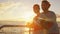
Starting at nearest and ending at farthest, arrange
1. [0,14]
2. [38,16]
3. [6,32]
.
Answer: [38,16], [6,32], [0,14]

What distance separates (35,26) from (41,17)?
6.7 inches

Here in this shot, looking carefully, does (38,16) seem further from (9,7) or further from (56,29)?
(9,7)

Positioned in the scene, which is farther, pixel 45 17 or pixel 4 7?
pixel 4 7

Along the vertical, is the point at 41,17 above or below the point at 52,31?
above

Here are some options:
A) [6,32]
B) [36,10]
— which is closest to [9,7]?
[6,32]

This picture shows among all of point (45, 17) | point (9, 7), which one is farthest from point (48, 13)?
point (9, 7)

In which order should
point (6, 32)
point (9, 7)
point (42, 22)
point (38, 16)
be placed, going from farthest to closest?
point (9, 7) < point (6, 32) < point (38, 16) < point (42, 22)

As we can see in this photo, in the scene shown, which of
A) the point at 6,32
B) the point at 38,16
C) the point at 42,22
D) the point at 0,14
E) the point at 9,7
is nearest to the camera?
the point at 42,22

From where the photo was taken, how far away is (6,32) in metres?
3.76

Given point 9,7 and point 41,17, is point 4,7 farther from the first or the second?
point 41,17

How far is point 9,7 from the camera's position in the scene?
9.06 m

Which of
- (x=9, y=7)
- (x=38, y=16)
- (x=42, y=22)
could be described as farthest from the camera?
(x=9, y=7)

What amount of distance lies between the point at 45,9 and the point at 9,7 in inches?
246

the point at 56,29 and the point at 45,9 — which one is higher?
the point at 45,9
